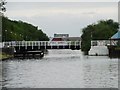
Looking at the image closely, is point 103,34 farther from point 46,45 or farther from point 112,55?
point 112,55

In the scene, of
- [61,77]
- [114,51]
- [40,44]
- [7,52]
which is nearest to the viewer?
[61,77]

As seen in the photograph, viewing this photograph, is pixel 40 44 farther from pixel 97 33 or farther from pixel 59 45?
pixel 97 33

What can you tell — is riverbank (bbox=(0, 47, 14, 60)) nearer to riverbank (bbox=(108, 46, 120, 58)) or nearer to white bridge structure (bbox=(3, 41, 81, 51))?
white bridge structure (bbox=(3, 41, 81, 51))

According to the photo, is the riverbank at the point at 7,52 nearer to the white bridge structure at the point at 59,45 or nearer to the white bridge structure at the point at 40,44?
the white bridge structure at the point at 59,45

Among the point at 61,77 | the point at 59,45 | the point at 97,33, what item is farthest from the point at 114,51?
the point at 61,77

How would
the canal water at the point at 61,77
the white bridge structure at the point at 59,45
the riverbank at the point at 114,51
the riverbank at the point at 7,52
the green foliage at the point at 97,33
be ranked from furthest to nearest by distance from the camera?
the green foliage at the point at 97,33 < the white bridge structure at the point at 59,45 < the riverbank at the point at 7,52 < the riverbank at the point at 114,51 < the canal water at the point at 61,77

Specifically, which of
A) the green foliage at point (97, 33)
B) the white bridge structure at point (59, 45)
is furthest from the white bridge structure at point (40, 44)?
the green foliage at point (97, 33)

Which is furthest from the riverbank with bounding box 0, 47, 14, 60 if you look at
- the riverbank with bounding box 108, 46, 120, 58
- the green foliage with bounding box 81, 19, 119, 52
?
the green foliage with bounding box 81, 19, 119, 52

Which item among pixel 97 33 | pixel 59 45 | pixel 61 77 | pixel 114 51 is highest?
pixel 97 33

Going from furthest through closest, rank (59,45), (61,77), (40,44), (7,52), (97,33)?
(97,33) → (40,44) → (59,45) → (7,52) → (61,77)

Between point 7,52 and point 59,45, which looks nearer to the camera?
point 7,52

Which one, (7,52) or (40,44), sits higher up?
(40,44)

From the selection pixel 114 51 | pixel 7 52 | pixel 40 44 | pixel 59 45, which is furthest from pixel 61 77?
pixel 40 44

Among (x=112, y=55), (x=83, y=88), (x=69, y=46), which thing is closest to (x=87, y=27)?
(x=69, y=46)
